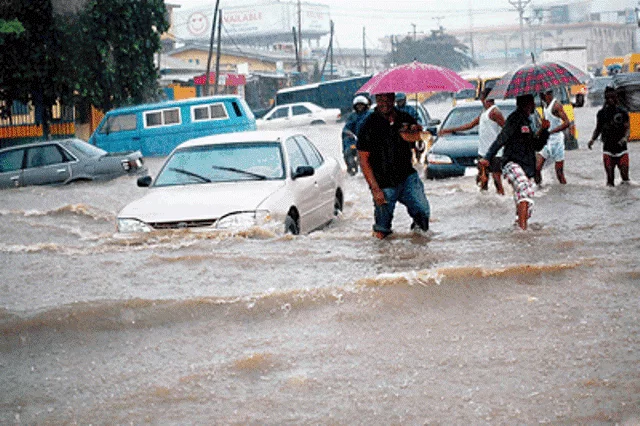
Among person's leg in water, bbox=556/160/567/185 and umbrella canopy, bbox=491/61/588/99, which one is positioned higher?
umbrella canopy, bbox=491/61/588/99

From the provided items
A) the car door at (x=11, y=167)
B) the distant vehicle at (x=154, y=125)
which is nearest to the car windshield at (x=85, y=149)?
the car door at (x=11, y=167)

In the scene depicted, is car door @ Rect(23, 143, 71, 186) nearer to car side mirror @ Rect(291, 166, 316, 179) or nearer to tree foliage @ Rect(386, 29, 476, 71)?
car side mirror @ Rect(291, 166, 316, 179)

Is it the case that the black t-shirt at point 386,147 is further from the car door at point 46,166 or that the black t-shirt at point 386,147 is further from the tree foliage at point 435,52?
the tree foliage at point 435,52

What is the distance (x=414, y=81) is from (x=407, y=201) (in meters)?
1.67

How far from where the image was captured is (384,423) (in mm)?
4941

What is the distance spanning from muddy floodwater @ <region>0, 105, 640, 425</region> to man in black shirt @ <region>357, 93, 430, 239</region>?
1.59 ft

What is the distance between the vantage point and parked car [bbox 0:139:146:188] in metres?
19.9

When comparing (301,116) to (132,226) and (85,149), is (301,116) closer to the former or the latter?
(85,149)

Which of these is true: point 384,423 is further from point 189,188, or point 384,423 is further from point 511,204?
point 511,204

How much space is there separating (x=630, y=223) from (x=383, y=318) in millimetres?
4868

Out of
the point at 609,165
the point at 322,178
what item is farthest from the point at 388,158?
the point at 609,165

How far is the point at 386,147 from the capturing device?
9102 millimetres

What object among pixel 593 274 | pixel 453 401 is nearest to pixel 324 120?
pixel 593 274

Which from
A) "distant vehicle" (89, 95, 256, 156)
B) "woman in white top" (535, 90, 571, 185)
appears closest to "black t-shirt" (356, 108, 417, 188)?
"woman in white top" (535, 90, 571, 185)
